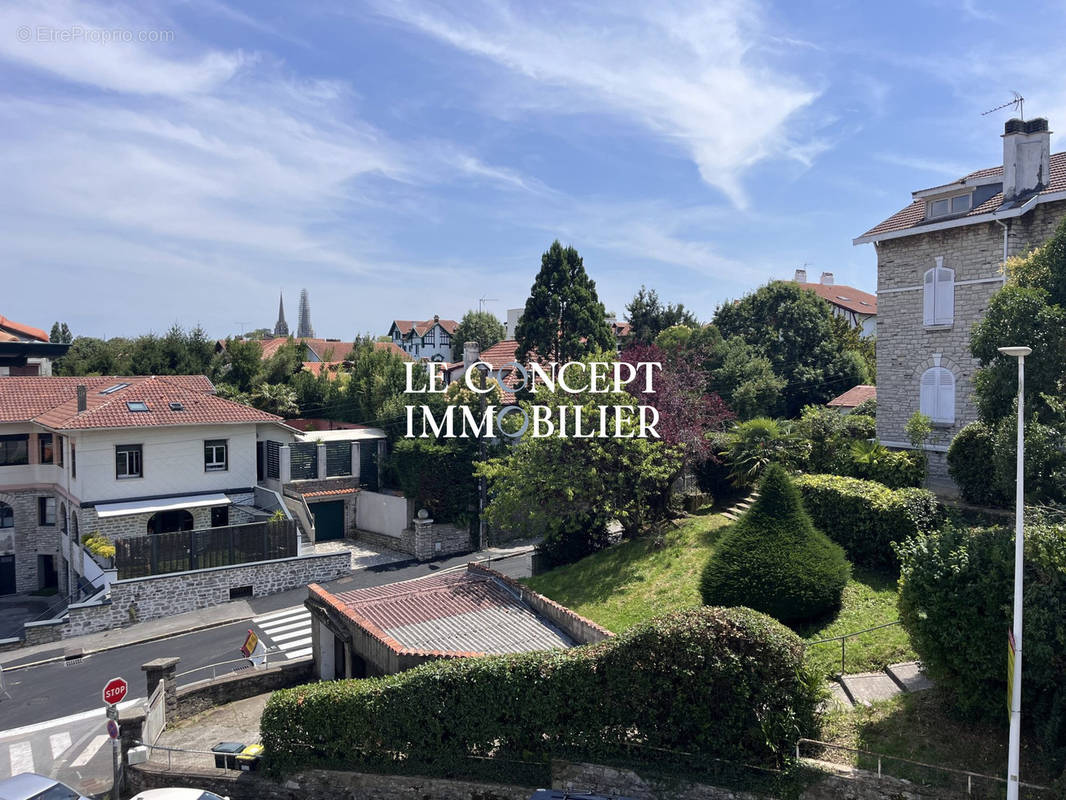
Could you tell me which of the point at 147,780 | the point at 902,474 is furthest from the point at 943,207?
the point at 147,780

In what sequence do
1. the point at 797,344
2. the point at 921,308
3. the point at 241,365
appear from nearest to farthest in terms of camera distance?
1. the point at 921,308
2. the point at 797,344
3. the point at 241,365

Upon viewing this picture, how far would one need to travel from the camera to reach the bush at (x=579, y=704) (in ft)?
34.2

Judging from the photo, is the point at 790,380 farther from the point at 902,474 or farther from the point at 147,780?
the point at 147,780

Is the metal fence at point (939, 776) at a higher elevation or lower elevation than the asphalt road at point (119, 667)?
higher

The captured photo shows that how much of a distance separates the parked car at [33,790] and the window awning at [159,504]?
1892 centimetres

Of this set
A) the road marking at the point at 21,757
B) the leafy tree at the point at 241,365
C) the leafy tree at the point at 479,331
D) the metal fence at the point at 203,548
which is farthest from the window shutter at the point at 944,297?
the leafy tree at the point at 479,331

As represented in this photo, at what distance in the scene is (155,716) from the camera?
15.1 meters

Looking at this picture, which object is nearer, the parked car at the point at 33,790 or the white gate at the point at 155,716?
the parked car at the point at 33,790

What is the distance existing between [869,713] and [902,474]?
34.9 ft

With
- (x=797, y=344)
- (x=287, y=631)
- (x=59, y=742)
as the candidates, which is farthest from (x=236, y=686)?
(x=797, y=344)

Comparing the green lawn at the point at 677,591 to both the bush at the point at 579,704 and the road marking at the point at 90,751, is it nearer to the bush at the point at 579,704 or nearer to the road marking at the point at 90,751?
the bush at the point at 579,704

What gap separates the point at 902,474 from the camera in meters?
20.3

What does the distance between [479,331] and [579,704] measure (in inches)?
2482

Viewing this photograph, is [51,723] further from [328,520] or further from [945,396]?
[945,396]
